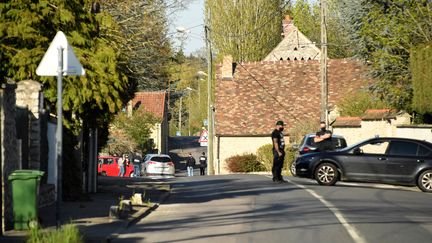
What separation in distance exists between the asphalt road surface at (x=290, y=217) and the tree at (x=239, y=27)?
5122 centimetres

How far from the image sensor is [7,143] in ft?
46.3

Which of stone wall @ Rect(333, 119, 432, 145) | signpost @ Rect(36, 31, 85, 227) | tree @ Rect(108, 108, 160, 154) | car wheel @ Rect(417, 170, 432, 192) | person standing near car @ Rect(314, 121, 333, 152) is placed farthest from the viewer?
tree @ Rect(108, 108, 160, 154)

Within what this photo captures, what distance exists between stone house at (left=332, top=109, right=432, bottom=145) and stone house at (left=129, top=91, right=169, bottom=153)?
37062 mm

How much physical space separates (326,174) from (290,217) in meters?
8.96

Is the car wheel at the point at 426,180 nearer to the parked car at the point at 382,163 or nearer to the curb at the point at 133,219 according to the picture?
the parked car at the point at 382,163

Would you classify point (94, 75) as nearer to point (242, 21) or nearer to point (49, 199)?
point (49, 199)

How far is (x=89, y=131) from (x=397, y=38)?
13.1 meters

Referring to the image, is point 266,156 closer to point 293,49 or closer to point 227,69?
point 227,69

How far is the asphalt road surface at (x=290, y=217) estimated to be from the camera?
13711 mm

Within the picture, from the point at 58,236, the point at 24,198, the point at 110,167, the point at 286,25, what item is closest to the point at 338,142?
the point at 24,198

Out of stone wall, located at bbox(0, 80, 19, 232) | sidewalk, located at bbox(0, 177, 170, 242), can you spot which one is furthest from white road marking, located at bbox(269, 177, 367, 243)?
stone wall, located at bbox(0, 80, 19, 232)

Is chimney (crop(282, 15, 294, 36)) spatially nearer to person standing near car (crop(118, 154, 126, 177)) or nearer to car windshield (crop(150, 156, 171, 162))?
person standing near car (crop(118, 154, 126, 177))

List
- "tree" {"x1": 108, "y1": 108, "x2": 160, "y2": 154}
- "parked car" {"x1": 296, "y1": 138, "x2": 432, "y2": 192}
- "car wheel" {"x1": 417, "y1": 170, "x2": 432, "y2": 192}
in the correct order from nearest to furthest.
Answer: "car wheel" {"x1": 417, "y1": 170, "x2": 432, "y2": 192}
"parked car" {"x1": 296, "y1": 138, "x2": 432, "y2": 192}
"tree" {"x1": 108, "y1": 108, "x2": 160, "y2": 154}

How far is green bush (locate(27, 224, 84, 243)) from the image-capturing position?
11.6 metres
